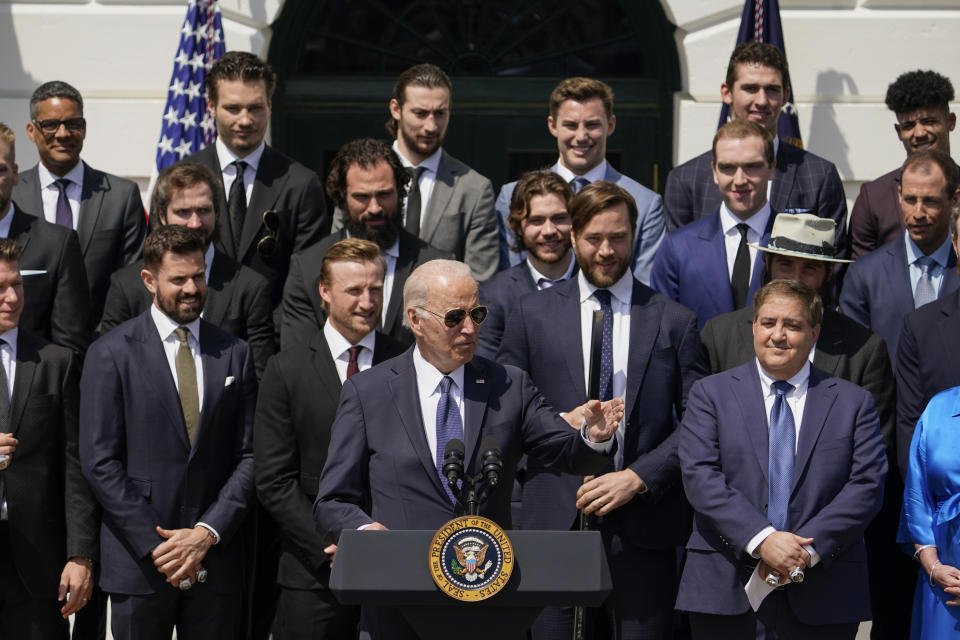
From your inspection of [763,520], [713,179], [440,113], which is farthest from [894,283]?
[440,113]

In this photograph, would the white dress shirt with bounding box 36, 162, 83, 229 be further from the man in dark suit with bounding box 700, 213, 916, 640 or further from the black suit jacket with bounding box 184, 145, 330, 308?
the man in dark suit with bounding box 700, 213, 916, 640

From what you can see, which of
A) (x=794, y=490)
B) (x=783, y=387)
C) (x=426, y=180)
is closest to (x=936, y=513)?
(x=794, y=490)

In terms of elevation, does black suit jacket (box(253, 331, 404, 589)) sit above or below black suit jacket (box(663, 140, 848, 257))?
below

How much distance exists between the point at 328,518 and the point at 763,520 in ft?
5.54

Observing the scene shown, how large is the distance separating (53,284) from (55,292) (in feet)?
0.13

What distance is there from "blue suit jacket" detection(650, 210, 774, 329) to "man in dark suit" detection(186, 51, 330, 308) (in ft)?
5.63

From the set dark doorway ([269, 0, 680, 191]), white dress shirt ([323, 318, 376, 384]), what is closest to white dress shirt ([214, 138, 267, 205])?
white dress shirt ([323, 318, 376, 384])

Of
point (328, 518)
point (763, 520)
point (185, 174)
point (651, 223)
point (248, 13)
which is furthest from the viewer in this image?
point (248, 13)

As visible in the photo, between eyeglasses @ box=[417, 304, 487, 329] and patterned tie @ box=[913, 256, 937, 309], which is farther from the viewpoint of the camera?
patterned tie @ box=[913, 256, 937, 309]

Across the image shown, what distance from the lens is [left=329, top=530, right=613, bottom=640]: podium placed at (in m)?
4.12

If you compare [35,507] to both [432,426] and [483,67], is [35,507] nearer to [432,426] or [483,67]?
[432,426]

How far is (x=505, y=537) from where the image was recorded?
412 cm

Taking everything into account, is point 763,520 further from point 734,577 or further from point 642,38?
point 642,38

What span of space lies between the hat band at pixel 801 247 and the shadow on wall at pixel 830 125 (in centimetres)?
338
